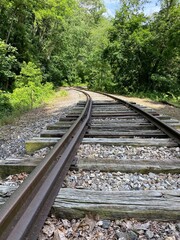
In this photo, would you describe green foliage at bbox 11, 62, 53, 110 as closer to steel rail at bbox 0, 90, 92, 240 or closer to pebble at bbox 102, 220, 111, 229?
steel rail at bbox 0, 90, 92, 240

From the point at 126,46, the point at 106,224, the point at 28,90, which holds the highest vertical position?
the point at 126,46

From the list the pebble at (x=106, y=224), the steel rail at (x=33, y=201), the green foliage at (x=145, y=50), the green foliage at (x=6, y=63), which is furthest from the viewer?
the green foliage at (x=145, y=50)

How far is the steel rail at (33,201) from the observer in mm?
1397

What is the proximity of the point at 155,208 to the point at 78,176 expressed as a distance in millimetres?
848

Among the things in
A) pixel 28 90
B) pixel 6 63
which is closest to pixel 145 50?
pixel 28 90

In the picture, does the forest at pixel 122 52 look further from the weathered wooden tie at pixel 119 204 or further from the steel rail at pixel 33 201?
the weathered wooden tie at pixel 119 204

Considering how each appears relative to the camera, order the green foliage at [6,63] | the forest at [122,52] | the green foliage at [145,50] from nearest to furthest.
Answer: the green foliage at [6,63], the forest at [122,52], the green foliage at [145,50]

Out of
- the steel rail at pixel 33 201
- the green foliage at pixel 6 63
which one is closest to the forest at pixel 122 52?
the green foliage at pixel 6 63

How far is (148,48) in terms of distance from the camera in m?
16.8

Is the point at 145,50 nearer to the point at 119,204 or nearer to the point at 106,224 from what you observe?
the point at 119,204

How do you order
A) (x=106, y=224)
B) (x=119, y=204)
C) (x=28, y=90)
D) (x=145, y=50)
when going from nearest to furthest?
1. (x=106, y=224)
2. (x=119, y=204)
3. (x=28, y=90)
4. (x=145, y=50)

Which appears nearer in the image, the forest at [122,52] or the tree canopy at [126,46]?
the forest at [122,52]

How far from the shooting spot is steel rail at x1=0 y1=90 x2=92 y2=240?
1397mm

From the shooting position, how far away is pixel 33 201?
1.71 metres
